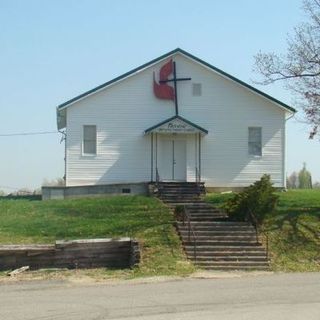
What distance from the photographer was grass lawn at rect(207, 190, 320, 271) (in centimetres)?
→ 1956

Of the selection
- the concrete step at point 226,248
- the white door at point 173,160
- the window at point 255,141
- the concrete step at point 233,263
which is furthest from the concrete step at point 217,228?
the window at point 255,141

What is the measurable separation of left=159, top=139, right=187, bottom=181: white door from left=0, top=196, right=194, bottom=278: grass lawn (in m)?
4.51

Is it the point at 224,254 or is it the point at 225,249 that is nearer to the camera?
the point at 224,254

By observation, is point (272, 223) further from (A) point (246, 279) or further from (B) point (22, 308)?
(B) point (22, 308)

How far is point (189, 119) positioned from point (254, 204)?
11.5 m

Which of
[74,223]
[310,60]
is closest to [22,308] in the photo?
[74,223]

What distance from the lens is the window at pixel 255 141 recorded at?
111 ft

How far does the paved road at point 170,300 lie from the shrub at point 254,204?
5.75 metres

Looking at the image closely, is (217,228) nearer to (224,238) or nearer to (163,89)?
(224,238)

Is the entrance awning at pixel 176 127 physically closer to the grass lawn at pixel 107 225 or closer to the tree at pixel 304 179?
the grass lawn at pixel 107 225

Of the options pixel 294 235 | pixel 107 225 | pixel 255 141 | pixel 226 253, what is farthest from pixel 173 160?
pixel 226 253

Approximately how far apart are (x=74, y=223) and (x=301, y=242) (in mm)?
7742

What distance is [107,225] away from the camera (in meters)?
22.5

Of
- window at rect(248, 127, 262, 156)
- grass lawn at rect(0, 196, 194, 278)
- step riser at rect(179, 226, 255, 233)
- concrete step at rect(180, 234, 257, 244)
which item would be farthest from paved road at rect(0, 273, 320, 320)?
window at rect(248, 127, 262, 156)
